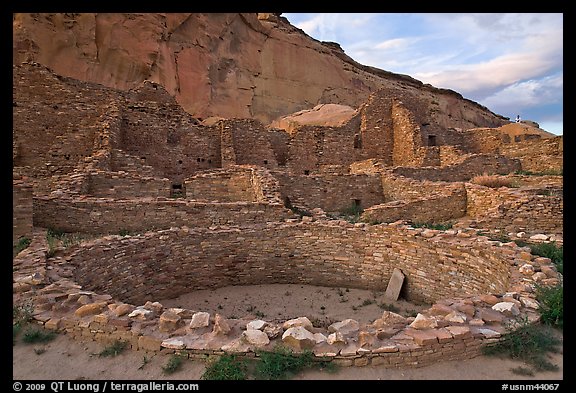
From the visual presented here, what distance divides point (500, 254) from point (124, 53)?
22.4 m

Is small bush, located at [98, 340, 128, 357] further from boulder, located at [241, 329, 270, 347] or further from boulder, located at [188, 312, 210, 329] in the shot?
boulder, located at [241, 329, 270, 347]

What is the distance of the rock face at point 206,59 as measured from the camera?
18547mm

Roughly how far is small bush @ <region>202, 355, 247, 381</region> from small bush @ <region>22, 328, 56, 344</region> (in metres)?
1.96

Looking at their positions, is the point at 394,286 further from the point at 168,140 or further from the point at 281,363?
the point at 168,140

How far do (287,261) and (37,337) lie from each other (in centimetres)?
496

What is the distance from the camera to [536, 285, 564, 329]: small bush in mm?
3643

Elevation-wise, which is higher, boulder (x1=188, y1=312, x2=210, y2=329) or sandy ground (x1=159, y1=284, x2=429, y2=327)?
boulder (x1=188, y1=312, x2=210, y2=329)

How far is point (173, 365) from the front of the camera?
3.10m

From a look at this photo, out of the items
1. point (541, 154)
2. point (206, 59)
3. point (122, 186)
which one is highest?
point (206, 59)

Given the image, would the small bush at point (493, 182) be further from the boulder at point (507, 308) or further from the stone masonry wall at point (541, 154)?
the boulder at point (507, 308)

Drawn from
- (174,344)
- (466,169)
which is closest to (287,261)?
(174,344)

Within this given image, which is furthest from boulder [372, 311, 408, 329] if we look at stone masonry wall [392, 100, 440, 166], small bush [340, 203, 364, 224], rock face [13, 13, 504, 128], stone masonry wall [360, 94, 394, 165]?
rock face [13, 13, 504, 128]

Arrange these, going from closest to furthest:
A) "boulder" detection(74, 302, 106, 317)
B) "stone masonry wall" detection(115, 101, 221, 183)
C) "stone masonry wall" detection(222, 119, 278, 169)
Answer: "boulder" detection(74, 302, 106, 317)
"stone masonry wall" detection(115, 101, 221, 183)
"stone masonry wall" detection(222, 119, 278, 169)
